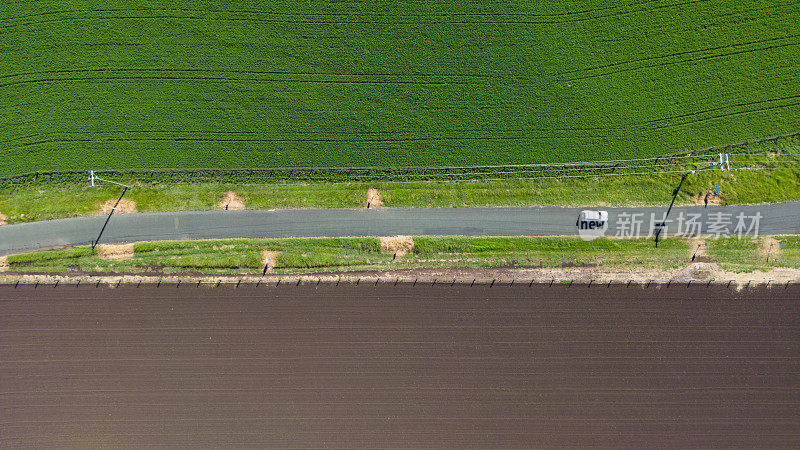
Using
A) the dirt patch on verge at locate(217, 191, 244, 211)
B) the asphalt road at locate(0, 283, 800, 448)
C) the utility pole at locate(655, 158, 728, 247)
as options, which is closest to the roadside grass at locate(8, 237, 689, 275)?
the utility pole at locate(655, 158, 728, 247)

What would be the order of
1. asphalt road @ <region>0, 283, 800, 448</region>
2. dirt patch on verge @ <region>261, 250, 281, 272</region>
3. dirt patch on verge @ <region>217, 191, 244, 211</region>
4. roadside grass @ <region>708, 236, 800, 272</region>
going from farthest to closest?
dirt patch on verge @ <region>217, 191, 244, 211</region> → dirt patch on verge @ <region>261, 250, 281, 272</region> → roadside grass @ <region>708, 236, 800, 272</region> → asphalt road @ <region>0, 283, 800, 448</region>

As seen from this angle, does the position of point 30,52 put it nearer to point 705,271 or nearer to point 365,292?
point 365,292

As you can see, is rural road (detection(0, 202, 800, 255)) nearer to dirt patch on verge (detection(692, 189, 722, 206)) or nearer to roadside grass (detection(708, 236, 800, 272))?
dirt patch on verge (detection(692, 189, 722, 206))

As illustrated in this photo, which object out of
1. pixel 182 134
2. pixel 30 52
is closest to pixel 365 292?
pixel 182 134

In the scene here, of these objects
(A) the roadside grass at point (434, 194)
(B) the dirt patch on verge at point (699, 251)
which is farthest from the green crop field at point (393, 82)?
(B) the dirt patch on verge at point (699, 251)

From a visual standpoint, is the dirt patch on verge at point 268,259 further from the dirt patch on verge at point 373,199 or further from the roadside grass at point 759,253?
the roadside grass at point 759,253

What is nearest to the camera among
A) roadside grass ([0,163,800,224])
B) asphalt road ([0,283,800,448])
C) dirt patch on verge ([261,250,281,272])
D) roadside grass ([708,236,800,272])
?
asphalt road ([0,283,800,448])

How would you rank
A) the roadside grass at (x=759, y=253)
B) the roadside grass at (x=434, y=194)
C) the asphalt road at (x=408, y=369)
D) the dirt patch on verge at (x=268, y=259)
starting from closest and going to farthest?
the asphalt road at (x=408, y=369)
the roadside grass at (x=759, y=253)
the dirt patch on verge at (x=268, y=259)
the roadside grass at (x=434, y=194)

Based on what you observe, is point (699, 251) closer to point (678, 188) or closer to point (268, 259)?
point (678, 188)
